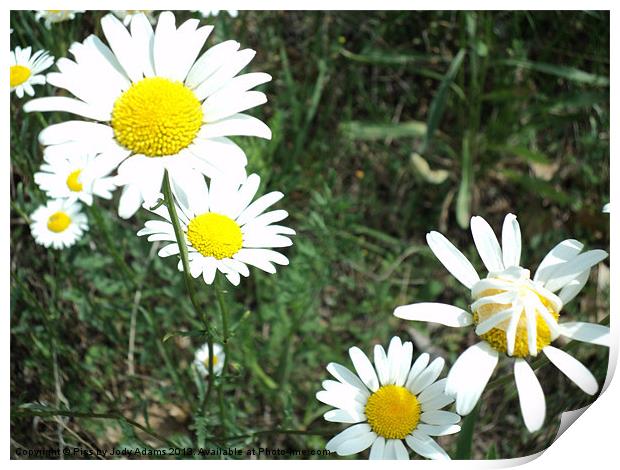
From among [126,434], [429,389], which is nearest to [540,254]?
[429,389]

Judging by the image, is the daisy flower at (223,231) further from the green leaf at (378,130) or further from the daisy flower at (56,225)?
the green leaf at (378,130)

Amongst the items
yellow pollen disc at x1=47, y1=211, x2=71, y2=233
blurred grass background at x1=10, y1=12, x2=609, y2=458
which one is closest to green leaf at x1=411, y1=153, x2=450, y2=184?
blurred grass background at x1=10, y1=12, x2=609, y2=458

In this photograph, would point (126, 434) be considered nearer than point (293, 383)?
Yes

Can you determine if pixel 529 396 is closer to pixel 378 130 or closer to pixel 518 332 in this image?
pixel 518 332

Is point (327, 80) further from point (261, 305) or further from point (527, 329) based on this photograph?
point (527, 329)

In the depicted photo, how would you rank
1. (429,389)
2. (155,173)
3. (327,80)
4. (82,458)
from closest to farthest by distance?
(155,173) → (429,389) → (82,458) → (327,80)

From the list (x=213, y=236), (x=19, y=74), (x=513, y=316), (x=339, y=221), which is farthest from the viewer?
(x=339, y=221)

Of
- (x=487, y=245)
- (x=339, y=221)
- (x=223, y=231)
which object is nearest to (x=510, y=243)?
(x=487, y=245)
